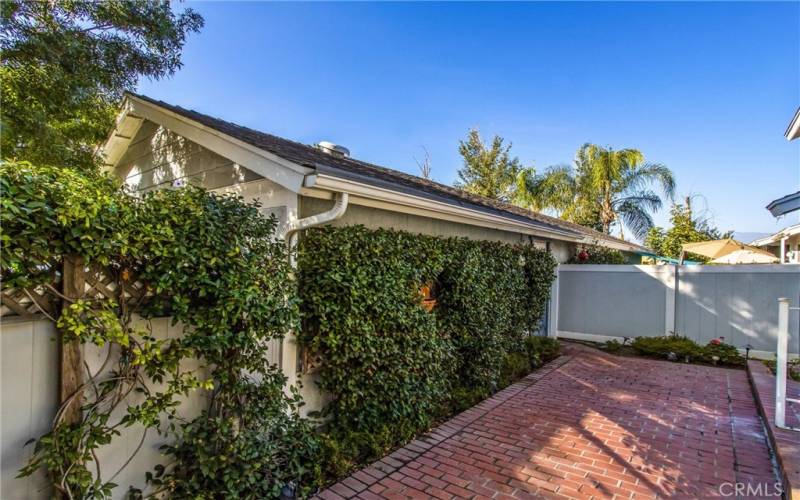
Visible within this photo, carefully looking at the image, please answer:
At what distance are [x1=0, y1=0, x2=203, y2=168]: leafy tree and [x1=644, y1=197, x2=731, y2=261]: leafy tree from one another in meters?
24.0

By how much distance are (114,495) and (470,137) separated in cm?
2906

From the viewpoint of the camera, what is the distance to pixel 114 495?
3.05 metres

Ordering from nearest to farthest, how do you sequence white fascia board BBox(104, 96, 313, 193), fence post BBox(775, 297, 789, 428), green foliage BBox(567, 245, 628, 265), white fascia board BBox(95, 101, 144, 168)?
1. white fascia board BBox(104, 96, 313, 193)
2. fence post BBox(775, 297, 789, 428)
3. white fascia board BBox(95, 101, 144, 168)
4. green foliage BBox(567, 245, 628, 265)

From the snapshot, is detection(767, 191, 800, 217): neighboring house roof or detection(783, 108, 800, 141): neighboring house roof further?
detection(783, 108, 800, 141): neighboring house roof

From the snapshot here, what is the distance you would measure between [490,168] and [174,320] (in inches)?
1086

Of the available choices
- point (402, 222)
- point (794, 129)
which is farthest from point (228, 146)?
point (794, 129)

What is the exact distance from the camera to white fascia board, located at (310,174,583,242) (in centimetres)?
432

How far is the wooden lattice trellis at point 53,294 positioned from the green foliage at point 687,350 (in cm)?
1084

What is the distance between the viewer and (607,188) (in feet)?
71.0

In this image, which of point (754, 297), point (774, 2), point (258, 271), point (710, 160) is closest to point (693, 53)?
point (774, 2)

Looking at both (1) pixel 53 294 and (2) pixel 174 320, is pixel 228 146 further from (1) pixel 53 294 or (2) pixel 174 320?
(1) pixel 53 294

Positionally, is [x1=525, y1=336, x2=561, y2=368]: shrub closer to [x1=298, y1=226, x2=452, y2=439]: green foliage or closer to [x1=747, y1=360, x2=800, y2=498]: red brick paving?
[x1=747, y1=360, x2=800, y2=498]: red brick paving

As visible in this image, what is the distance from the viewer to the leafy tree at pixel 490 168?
2828 cm

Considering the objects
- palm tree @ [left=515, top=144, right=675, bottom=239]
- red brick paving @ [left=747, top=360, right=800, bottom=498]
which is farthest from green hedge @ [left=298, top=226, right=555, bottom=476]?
palm tree @ [left=515, top=144, right=675, bottom=239]
